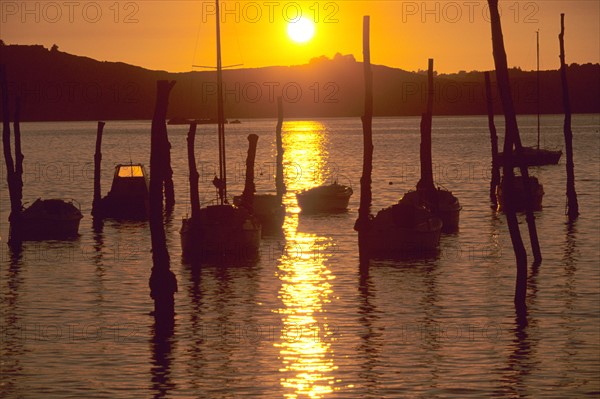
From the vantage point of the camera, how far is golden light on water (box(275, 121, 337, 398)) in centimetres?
2302

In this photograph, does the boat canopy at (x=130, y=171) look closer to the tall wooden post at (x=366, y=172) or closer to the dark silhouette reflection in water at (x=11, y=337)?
the dark silhouette reflection in water at (x=11, y=337)

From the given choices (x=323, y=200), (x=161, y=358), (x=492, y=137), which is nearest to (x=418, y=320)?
(x=161, y=358)

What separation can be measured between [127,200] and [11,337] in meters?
A: 27.4

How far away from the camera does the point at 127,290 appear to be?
34.5m

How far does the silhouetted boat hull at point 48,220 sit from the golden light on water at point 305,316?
8.22 meters

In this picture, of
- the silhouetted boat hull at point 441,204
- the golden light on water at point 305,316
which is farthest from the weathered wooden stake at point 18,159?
the silhouetted boat hull at point 441,204

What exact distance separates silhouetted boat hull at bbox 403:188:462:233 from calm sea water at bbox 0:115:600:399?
77 cm

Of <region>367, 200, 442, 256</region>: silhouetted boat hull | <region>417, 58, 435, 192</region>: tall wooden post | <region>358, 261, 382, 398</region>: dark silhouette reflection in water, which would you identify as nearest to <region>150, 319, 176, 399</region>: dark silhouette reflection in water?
<region>358, 261, 382, 398</region>: dark silhouette reflection in water

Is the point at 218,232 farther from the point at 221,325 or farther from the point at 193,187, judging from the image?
the point at 221,325

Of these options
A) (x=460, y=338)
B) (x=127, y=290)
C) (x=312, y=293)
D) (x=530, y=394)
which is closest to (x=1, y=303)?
(x=127, y=290)

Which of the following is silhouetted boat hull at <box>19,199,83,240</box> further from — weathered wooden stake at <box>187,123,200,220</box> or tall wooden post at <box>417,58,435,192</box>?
tall wooden post at <box>417,58,435,192</box>

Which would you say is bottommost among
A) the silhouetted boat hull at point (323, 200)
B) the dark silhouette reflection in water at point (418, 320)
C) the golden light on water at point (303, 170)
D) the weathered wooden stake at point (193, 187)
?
the golden light on water at point (303, 170)

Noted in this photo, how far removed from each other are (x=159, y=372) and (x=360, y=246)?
17039 mm

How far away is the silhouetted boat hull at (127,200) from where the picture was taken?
178ft
